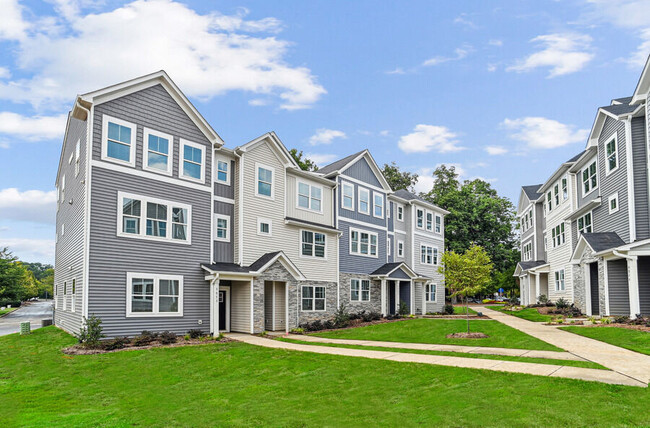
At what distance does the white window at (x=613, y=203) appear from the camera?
2311cm

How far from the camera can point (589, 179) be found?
27.4 m

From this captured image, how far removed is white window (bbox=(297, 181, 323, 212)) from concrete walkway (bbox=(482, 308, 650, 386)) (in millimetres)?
12795

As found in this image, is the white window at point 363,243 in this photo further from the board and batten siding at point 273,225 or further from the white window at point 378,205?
the board and batten siding at point 273,225

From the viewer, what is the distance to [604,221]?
24.9 m

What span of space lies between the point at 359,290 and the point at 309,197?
6.99 m

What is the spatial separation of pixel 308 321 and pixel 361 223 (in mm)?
8113

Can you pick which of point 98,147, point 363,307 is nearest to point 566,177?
point 363,307

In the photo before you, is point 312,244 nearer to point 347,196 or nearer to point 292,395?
point 347,196

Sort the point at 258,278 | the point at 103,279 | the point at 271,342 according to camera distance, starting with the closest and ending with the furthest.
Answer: the point at 103,279 → the point at 271,342 → the point at 258,278

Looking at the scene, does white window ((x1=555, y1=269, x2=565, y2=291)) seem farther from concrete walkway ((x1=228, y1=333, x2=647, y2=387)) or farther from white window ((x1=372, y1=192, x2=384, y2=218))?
concrete walkway ((x1=228, y1=333, x2=647, y2=387))

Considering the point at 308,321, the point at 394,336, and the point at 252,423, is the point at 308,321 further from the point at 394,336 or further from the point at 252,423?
the point at 252,423

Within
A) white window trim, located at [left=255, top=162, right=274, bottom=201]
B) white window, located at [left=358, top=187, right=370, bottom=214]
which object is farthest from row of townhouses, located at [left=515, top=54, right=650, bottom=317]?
white window trim, located at [left=255, top=162, right=274, bottom=201]

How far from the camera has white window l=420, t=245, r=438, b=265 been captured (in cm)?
3678

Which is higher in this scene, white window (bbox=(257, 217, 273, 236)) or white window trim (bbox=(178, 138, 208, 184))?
white window trim (bbox=(178, 138, 208, 184))
